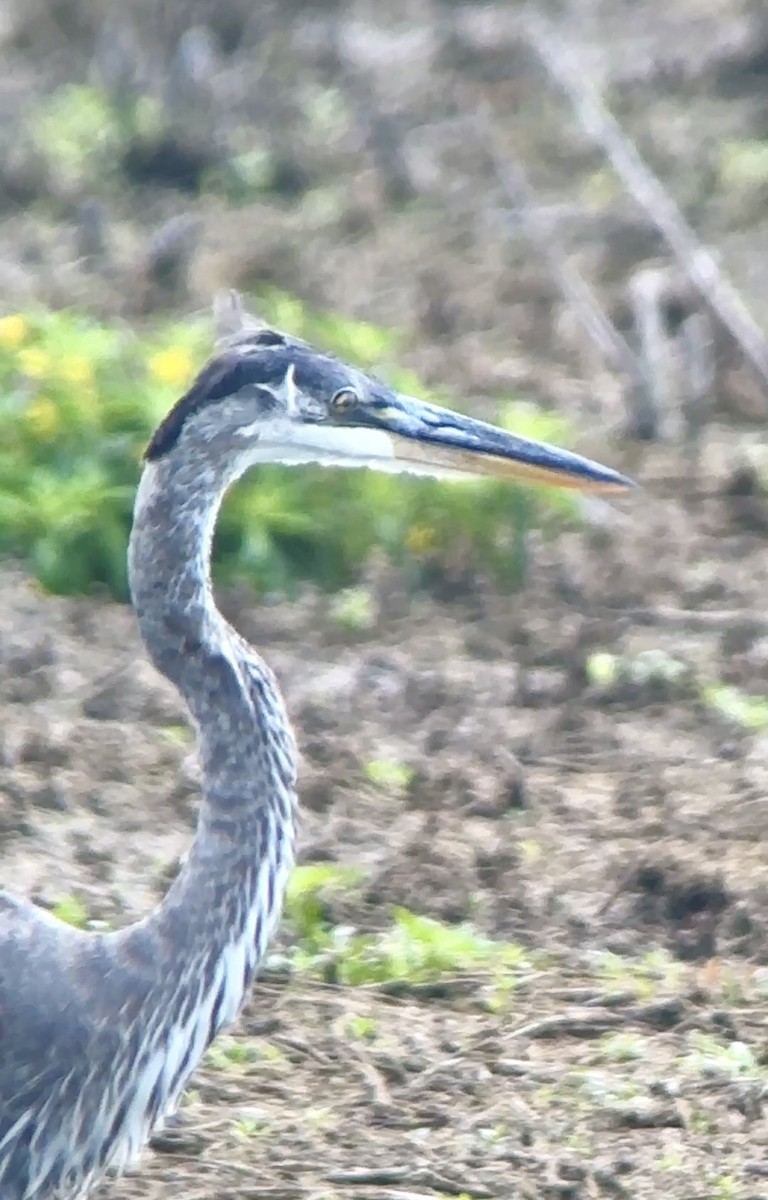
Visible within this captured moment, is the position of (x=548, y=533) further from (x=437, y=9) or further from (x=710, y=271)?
(x=437, y=9)

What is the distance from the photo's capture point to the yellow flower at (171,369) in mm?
8016

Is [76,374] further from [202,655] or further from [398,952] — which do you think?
[202,655]

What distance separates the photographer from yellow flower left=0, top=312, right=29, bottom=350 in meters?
8.09

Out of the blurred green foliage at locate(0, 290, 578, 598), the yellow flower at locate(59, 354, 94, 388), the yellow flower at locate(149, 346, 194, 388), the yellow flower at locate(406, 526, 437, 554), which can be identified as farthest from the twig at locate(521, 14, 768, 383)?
the yellow flower at locate(59, 354, 94, 388)

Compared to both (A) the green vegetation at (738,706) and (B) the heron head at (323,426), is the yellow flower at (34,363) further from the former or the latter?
(B) the heron head at (323,426)

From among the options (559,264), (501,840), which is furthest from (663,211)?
(501,840)

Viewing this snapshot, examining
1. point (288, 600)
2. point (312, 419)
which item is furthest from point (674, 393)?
point (312, 419)

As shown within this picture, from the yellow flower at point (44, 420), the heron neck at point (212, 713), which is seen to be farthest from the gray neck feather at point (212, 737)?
the yellow flower at point (44, 420)

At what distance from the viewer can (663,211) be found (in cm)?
1043

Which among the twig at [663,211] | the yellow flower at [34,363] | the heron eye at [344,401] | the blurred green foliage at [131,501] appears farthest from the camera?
the twig at [663,211]

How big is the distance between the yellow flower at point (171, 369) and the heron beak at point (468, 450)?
334 centimetres

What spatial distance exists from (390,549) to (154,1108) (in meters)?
3.57

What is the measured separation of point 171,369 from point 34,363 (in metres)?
0.42

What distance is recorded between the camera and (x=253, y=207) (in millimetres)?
12219
